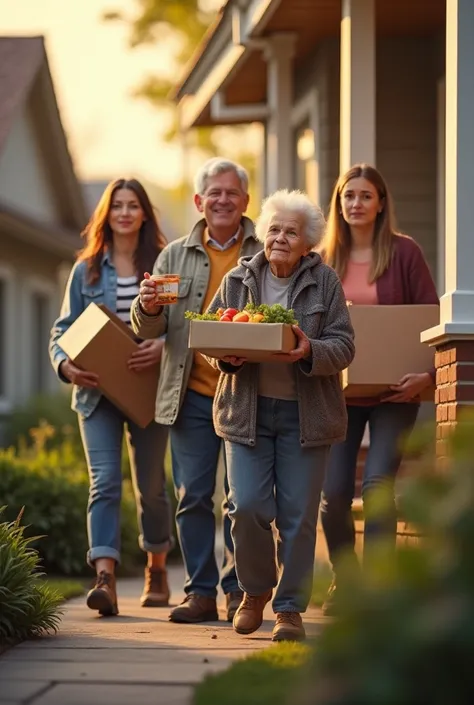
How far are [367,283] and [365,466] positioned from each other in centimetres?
89

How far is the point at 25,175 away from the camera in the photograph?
2450 centimetres

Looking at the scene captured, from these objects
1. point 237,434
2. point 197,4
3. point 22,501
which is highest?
point 197,4

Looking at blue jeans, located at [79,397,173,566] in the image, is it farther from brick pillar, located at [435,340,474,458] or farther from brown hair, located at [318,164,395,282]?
brick pillar, located at [435,340,474,458]

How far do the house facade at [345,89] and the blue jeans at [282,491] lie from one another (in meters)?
3.26

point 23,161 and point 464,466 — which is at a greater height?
point 23,161

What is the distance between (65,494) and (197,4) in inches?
826

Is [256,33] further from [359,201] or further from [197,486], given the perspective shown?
[197,486]

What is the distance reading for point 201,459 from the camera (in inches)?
290

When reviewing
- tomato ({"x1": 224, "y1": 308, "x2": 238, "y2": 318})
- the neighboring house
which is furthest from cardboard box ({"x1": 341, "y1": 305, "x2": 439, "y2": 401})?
the neighboring house

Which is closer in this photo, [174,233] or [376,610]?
[376,610]

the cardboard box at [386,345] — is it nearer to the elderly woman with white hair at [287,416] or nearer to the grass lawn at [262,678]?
the elderly woman with white hair at [287,416]

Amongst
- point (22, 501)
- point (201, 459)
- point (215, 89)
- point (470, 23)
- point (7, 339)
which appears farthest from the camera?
point (7, 339)

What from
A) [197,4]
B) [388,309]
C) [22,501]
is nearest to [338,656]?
[388,309]

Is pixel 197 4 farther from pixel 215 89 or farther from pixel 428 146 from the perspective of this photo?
pixel 428 146
